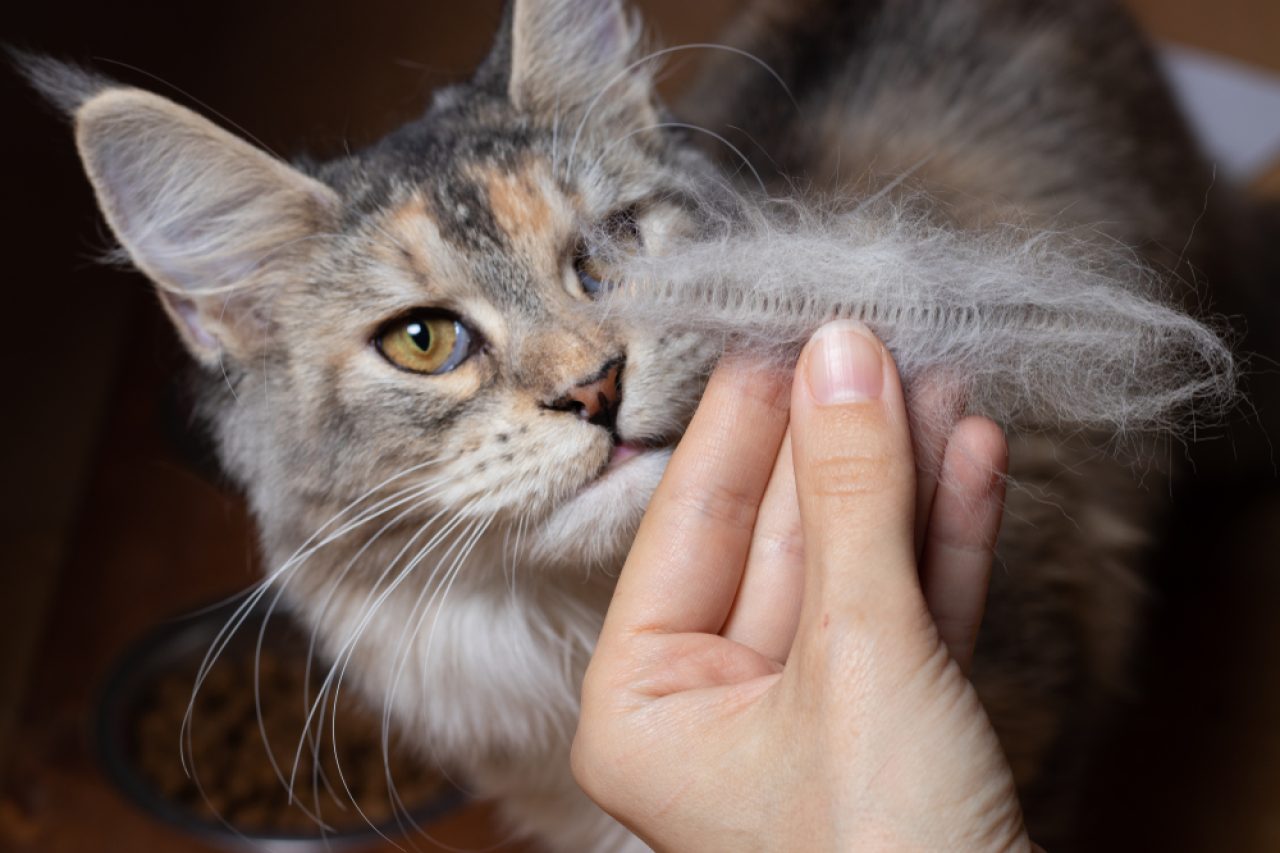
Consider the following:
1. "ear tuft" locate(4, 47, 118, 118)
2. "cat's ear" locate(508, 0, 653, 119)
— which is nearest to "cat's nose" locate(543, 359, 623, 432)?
"cat's ear" locate(508, 0, 653, 119)

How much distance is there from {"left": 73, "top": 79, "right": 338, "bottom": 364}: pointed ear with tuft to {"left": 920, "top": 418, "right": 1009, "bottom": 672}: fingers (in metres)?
0.65

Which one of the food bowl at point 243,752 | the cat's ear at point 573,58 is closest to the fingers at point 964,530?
the cat's ear at point 573,58

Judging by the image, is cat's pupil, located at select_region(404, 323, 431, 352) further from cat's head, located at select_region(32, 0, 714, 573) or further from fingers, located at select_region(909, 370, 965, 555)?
fingers, located at select_region(909, 370, 965, 555)

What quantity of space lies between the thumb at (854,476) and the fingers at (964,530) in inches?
2.9

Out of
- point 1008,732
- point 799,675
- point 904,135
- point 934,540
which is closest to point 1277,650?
point 1008,732

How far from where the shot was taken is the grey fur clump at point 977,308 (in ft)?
2.46

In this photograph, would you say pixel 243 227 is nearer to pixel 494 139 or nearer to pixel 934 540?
pixel 494 139

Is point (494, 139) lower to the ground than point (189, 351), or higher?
higher

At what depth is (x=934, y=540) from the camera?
0.83 meters

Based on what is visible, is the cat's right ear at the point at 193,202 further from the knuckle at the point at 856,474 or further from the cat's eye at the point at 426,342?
the knuckle at the point at 856,474

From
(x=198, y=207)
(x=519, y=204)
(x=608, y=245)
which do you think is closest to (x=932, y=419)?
(x=608, y=245)

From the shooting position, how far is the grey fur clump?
2.46 ft

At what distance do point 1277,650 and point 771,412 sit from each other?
4.68ft

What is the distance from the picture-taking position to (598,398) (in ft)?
2.86
